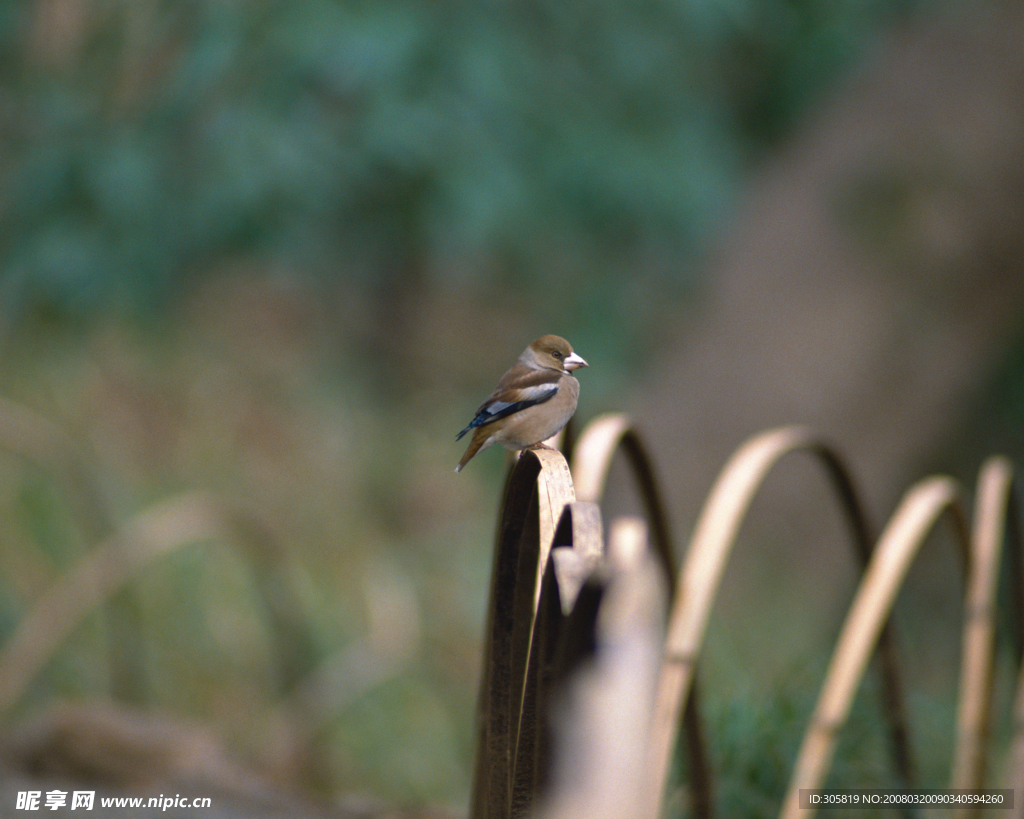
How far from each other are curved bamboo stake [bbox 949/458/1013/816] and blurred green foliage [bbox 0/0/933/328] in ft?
7.62

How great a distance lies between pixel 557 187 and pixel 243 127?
5.06ft

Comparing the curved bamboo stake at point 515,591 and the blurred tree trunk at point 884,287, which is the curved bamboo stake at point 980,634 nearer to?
the curved bamboo stake at point 515,591

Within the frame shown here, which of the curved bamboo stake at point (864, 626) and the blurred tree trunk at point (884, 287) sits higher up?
the blurred tree trunk at point (884, 287)

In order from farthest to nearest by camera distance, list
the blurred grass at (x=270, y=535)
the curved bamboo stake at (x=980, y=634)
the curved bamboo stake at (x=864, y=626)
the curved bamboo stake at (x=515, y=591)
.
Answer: the blurred grass at (x=270, y=535), the curved bamboo stake at (x=980, y=634), the curved bamboo stake at (x=864, y=626), the curved bamboo stake at (x=515, y=591)

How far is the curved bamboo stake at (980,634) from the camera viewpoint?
1.61m

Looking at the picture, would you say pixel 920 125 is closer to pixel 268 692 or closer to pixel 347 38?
pixel 347 38

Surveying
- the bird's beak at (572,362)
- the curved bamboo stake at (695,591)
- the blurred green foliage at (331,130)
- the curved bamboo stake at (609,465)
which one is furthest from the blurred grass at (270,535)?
the bird's beak at (572,362)

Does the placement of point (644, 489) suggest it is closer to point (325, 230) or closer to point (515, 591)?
point (515, 591)

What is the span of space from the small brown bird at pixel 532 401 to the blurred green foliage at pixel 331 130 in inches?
95.6

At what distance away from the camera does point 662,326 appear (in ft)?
18.4

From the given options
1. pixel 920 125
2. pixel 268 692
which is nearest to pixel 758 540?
pixel 920 125

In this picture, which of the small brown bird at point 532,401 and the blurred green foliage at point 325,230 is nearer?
the small brown bird at point 532,401

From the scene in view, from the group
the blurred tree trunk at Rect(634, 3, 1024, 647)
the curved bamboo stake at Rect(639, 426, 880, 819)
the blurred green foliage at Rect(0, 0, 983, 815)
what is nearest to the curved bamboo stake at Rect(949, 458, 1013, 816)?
the blurred green foliage at Rect(0, 0, 983, 815)

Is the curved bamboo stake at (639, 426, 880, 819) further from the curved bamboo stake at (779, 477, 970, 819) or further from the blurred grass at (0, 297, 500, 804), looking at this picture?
the blurred grass at (0, 297, 500, 804)
